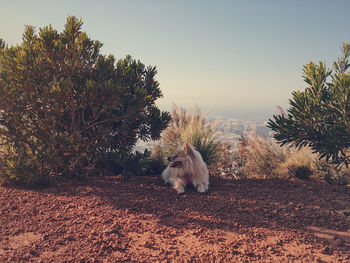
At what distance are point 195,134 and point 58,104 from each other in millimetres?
4273

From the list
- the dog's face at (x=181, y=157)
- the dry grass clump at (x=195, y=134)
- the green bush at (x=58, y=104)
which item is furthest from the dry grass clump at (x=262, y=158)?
the green bush at (x=58, y=104)

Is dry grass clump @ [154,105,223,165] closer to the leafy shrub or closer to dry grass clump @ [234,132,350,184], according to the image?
the leafy shrub

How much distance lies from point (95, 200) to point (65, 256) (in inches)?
67.2

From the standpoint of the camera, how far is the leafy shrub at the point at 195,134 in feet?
25.8

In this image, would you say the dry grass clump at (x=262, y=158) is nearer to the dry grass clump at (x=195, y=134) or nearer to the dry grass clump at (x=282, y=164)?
the dry grass clump at (x=282, y=164)

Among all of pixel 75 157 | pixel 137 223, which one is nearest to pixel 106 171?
pixel 75 157

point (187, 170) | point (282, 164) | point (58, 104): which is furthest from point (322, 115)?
point (58, 104)

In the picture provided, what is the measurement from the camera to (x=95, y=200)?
470 centimetres

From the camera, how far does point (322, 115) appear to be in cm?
519

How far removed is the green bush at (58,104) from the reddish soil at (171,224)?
0.64 meters

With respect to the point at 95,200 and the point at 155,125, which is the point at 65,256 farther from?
the point at 155,125

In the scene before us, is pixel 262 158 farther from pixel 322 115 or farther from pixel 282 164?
pixel 322 115

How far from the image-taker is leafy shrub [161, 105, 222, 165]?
786 centimetres

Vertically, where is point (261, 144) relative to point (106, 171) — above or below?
above
